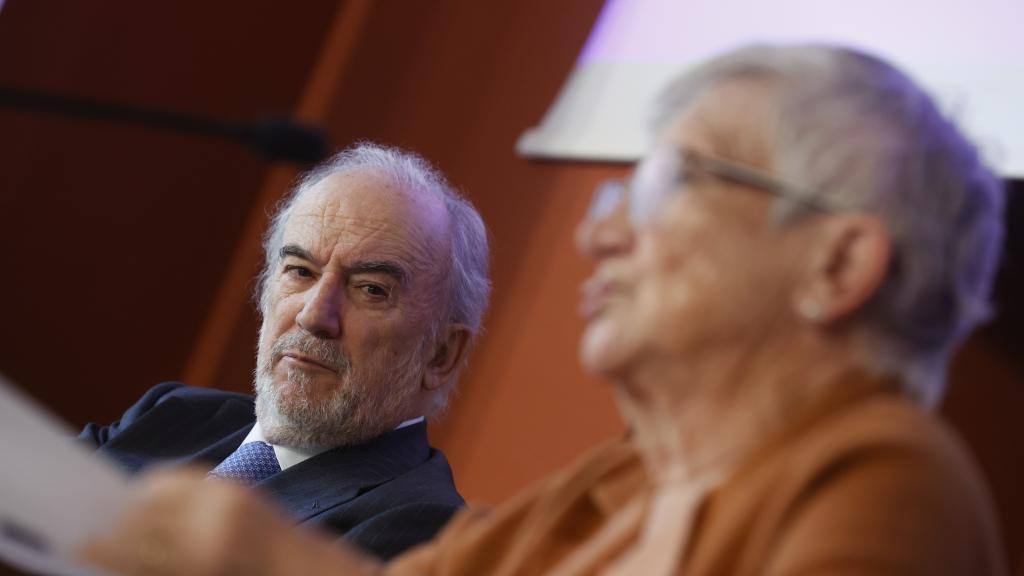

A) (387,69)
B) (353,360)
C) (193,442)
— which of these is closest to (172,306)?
(387,69)

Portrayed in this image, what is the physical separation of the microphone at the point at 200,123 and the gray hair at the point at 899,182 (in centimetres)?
38

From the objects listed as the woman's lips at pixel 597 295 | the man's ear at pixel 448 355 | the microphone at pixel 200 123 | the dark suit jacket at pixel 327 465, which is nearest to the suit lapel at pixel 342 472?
the dark suit jacket at pixel 327 465

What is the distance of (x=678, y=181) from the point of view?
107 cm

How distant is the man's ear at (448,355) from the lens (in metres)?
2.03

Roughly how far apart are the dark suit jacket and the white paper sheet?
2.52 ft

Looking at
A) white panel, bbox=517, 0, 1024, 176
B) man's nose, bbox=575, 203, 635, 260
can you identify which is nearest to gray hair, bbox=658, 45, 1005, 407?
man's nose, bbox=575, 203, 635, 260

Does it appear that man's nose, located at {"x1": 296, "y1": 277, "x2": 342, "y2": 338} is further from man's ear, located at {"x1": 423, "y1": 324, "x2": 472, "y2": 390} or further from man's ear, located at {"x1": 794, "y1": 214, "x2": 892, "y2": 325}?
man's ear, located at {"x1": 794, "y1": 214, "x2": 892, "y2": 325}

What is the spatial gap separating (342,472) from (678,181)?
897mm

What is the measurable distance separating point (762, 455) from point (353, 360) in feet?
3.42

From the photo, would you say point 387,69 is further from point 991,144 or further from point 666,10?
point 991,144

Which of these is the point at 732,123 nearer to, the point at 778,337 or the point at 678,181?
the point at 678,181

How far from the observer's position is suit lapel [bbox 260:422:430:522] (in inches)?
68.1

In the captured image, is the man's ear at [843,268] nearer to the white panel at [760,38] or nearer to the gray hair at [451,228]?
the white panel at [760,38]

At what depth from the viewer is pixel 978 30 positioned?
6.97 ft
